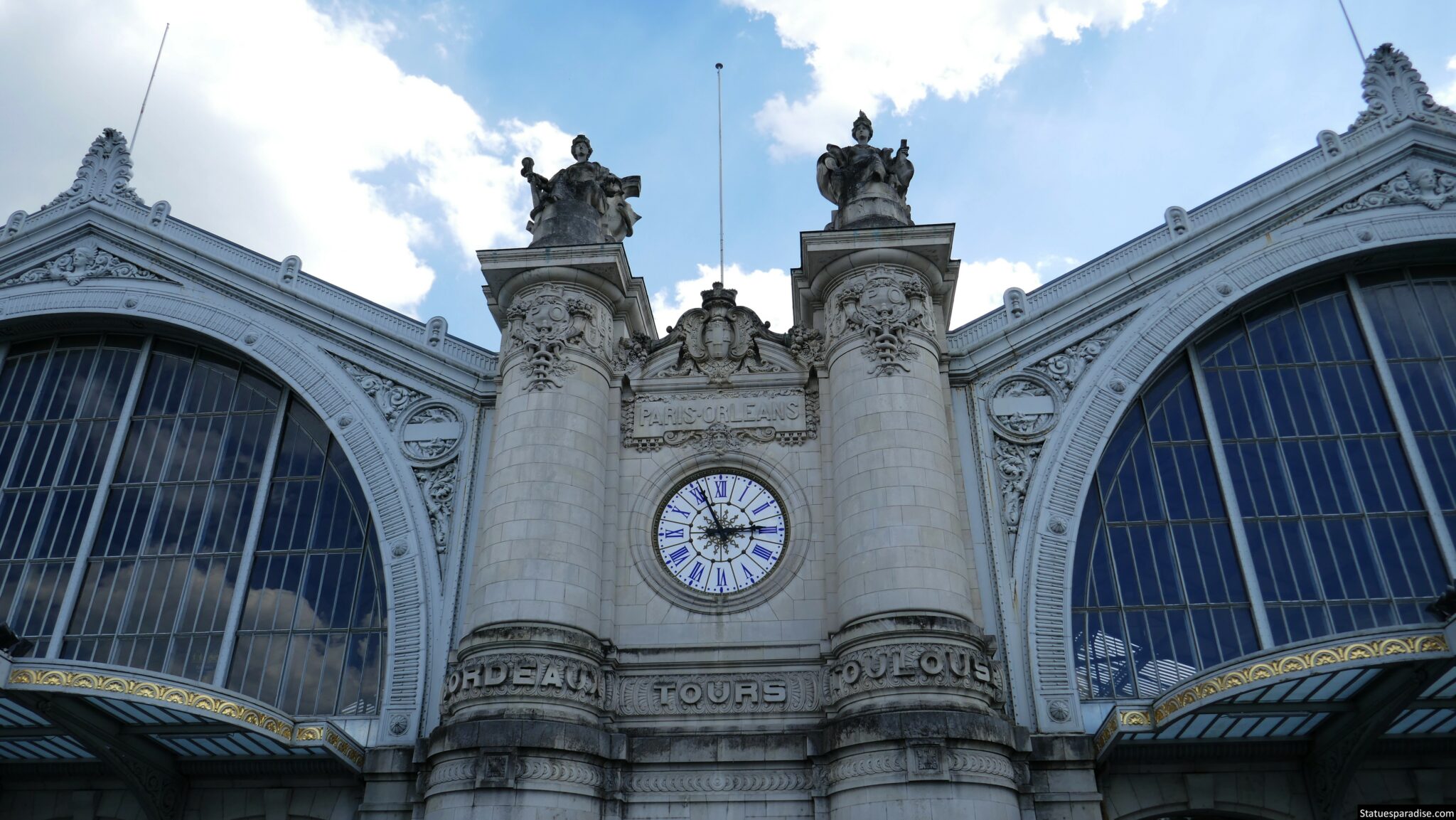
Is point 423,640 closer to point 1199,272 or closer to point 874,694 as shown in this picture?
point 874,694

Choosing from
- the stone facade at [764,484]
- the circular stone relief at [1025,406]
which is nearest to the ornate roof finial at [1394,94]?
the stone facade at [764,484]

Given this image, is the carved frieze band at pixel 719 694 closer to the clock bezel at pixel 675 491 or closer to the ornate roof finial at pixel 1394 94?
the clock bezel at pixel 675 491

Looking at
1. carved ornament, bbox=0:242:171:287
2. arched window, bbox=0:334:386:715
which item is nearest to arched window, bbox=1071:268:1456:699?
arched window, bbox=0:334:386:715

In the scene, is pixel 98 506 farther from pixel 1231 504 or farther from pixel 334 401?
pixel 1231 504

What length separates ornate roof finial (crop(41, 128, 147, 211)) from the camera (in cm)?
2562

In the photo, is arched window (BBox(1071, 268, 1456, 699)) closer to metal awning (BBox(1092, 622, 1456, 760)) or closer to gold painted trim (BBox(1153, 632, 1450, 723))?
metal awning (BBox(1092, 622, 1456, 760))

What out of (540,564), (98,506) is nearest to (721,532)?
(540,564)

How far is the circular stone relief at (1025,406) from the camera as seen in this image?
67.6 ft

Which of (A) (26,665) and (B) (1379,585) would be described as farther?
(B) (1379,585)

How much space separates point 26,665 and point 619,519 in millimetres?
9781

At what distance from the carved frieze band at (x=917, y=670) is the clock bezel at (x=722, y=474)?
260 cm

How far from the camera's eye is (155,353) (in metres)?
24.3

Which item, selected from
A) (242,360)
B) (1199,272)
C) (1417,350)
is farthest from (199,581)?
(1417,350)

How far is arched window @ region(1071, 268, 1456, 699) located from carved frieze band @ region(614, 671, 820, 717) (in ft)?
16.3
